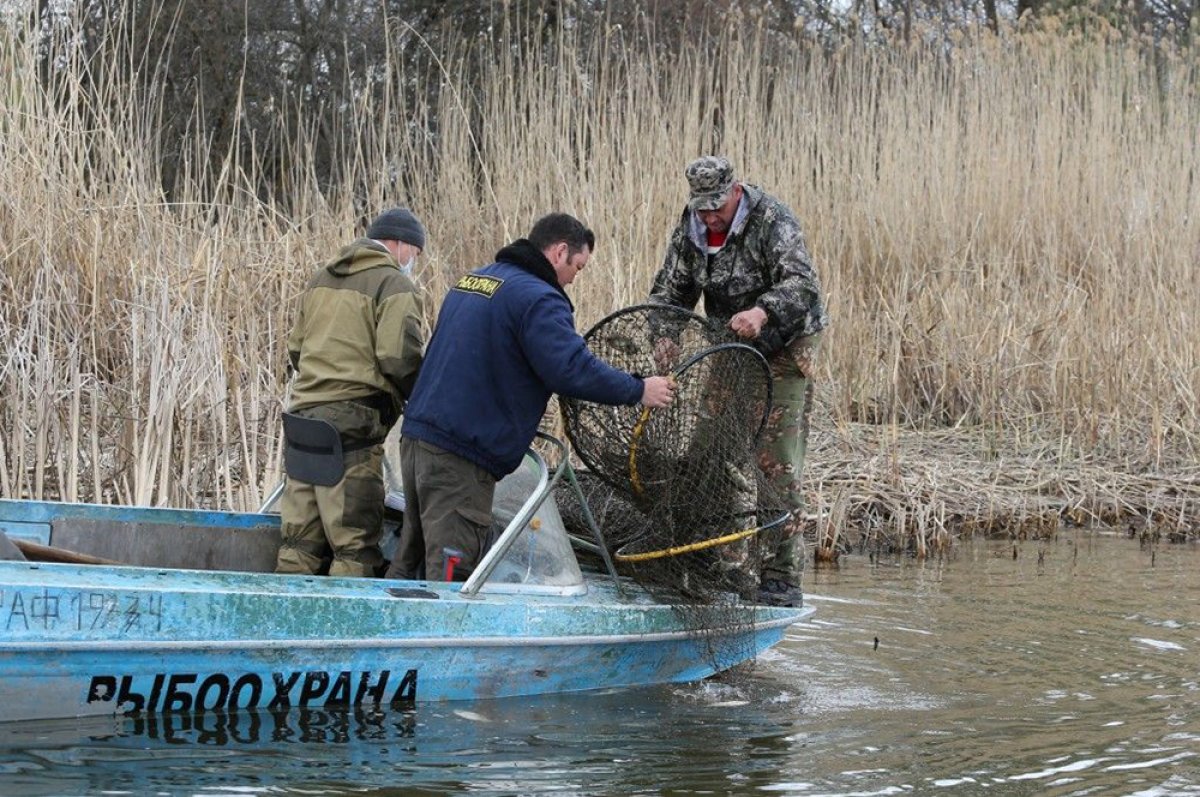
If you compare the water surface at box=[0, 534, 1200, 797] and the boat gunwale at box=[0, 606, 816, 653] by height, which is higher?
the boat gunwale at box=[0, 606, 816, 653]

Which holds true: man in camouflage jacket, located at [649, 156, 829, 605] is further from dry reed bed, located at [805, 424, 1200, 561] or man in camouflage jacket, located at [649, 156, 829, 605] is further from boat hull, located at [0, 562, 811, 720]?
dry reed bed, located at [805, 424, 1200, 561]

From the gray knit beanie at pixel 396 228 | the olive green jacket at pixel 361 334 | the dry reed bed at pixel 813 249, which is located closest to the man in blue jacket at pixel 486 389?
the olive green jacket at pixel 361 334

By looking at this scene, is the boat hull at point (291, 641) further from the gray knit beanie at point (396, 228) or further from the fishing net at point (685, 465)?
the gray knit beanie at point (396, 228)

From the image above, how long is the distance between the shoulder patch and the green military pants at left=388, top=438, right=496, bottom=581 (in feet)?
1.71

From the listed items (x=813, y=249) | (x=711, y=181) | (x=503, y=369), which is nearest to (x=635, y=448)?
(x=503, y=369)

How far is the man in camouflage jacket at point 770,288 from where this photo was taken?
652 centimetres

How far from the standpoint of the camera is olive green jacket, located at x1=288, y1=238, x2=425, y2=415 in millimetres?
6117

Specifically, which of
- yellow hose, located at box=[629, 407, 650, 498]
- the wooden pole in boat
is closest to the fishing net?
yellow hose, located at box=[629, 407, 650, 498]

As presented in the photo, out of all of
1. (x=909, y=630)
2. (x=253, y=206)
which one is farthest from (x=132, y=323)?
(x=909, y=630)

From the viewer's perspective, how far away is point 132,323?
279 inches

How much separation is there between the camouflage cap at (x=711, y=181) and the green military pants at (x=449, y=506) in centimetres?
143

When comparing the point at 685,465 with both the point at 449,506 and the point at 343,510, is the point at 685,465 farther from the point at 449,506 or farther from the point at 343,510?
the point at 343,510

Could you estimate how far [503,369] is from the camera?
5.72 m

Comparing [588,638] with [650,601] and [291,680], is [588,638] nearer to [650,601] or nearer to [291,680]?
[650,601]
